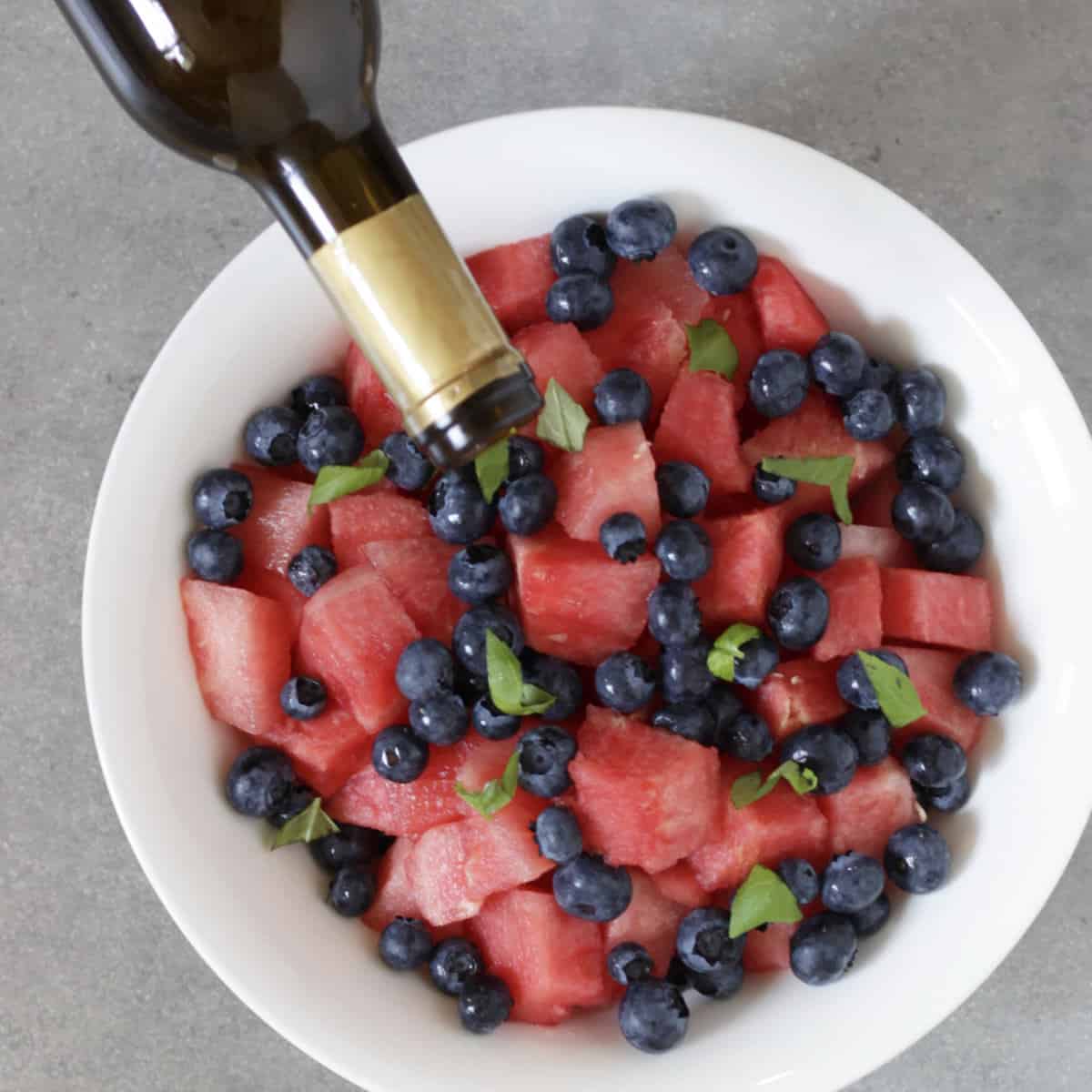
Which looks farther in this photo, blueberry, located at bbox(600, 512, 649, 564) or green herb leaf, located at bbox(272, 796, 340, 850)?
green herb leaf, located at bbox(272, 796, 340, 850)

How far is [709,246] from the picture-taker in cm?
108

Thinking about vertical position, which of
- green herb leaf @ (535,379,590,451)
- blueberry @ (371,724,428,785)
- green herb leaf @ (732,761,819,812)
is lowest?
green herb leaf @ (732,761,819,812)

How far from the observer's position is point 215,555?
107cm

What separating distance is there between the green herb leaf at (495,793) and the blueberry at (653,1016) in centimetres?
20

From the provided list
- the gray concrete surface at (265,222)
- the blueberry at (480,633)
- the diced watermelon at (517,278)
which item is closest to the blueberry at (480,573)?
the blueberry at (480,633)

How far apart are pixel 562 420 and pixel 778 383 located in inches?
7.7

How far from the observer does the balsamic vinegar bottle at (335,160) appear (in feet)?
2.25

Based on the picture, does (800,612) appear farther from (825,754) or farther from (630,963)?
(630,963)

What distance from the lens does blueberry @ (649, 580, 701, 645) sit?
996 millimetres

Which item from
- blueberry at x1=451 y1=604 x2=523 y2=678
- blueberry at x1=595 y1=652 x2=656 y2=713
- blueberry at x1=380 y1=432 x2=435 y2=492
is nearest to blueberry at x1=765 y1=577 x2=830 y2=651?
blueberry at x1=595 y1=652 x2=656 y2=713

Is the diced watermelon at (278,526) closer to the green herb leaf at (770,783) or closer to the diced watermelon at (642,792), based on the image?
the diced watermelon at (642,792)

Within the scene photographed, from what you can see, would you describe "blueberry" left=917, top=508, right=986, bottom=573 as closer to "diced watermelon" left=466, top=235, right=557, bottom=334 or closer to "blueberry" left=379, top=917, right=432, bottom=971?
"diced watermelon" left=466, top=235, right=557, bottom=334

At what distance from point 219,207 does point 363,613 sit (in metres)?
0.56

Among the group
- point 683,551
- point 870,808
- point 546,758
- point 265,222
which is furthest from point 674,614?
point 265,222
